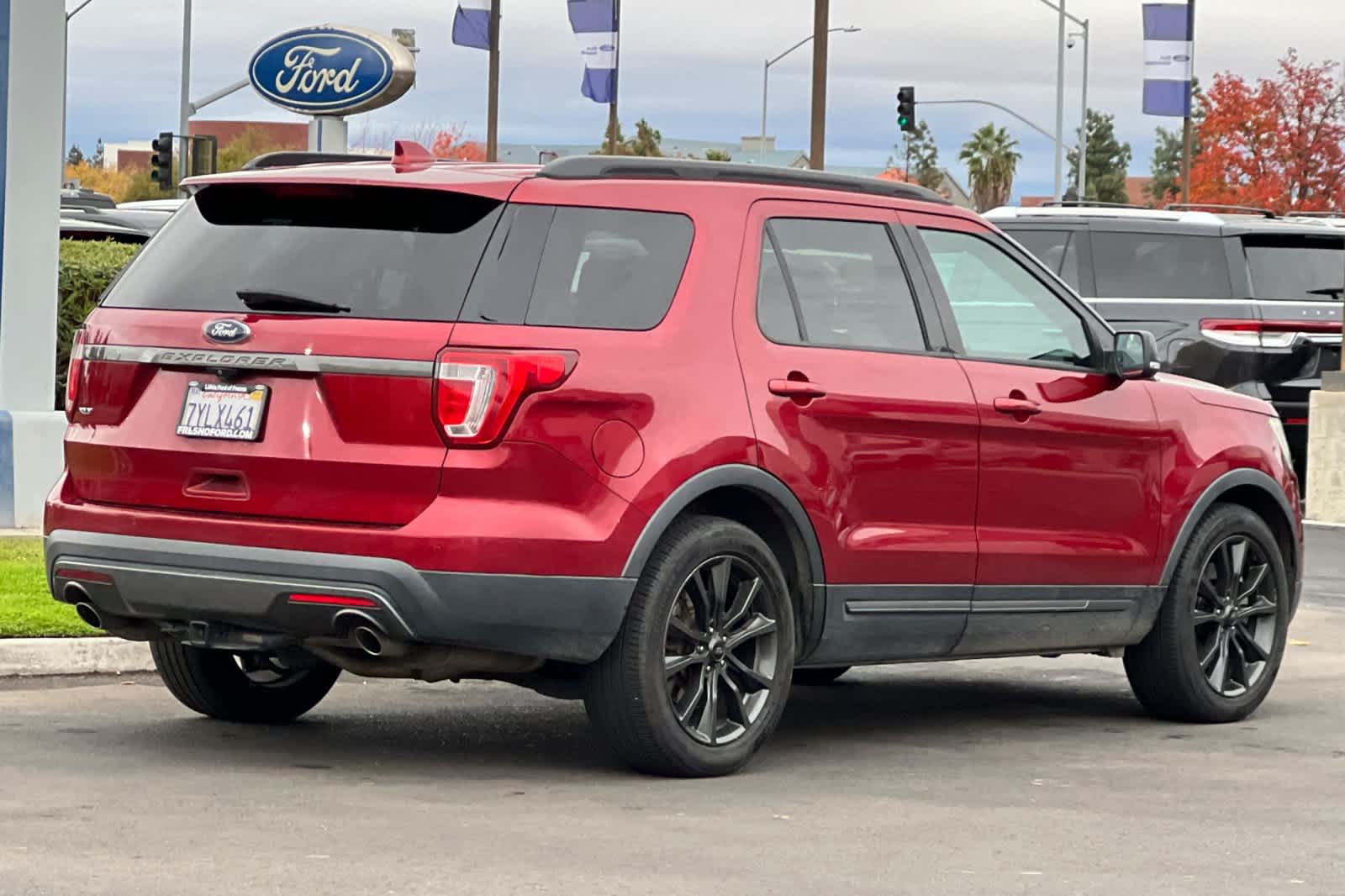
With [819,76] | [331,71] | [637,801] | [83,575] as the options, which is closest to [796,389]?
[637,801]

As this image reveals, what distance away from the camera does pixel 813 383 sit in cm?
770

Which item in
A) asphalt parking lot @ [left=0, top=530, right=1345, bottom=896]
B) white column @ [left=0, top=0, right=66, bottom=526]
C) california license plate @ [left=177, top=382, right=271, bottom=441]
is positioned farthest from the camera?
white column @ [left=0, top=0, right=66, bottom=526]

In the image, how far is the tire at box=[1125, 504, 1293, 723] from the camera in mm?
9086

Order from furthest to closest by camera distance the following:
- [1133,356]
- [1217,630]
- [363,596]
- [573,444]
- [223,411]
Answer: [1217,630]
[1133,356]
[223,411]
[573,444]
[363,596]

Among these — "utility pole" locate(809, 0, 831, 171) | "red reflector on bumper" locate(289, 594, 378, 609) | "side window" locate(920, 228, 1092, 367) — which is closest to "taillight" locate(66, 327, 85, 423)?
"red reflector on bumper" locate(289, 594, 378, 609)

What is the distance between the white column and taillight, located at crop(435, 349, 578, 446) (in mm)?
8040

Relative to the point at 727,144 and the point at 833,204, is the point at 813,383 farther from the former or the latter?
the point at 727,144

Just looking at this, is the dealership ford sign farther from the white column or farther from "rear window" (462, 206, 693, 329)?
"rear window" (462, 206, 693, 329)

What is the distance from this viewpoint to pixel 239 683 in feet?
27.5

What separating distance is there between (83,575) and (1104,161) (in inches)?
5638

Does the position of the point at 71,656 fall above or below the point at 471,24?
below

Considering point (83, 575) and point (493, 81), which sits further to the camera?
point (493, 81)

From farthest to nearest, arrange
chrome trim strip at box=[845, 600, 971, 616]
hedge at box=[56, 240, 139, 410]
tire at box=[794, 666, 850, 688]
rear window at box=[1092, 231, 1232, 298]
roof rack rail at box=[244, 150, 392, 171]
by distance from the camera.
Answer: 1. rear window at box=[1092, 231, 1232, 298]
2. hedge at box=[56, 240, 139, 410]
3. tire at box=[794, 666, 850, 688]
4. roof rack rail at box=[244, 150, 392, 171]
5. chrome trim strip at box=[845, 600, 971, 616]

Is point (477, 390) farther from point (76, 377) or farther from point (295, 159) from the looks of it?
point (295, 159)
